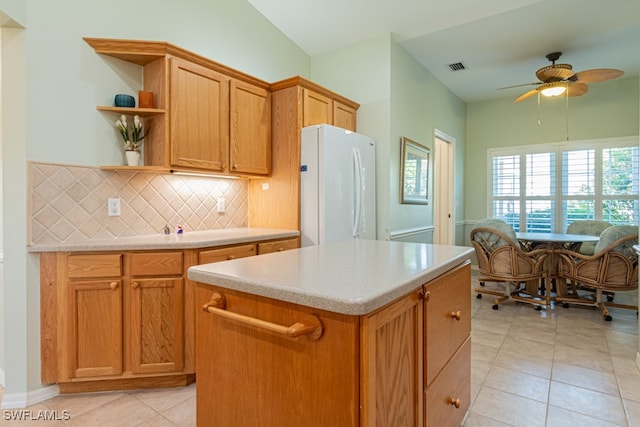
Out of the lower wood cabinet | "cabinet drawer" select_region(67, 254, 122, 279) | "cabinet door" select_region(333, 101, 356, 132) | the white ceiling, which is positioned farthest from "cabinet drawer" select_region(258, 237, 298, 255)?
the white ceiling

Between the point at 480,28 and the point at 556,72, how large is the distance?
940mm

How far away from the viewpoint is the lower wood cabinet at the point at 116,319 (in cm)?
203

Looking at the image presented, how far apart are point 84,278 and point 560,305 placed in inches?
178

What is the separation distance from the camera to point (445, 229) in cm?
540

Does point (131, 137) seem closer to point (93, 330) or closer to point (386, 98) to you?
point (93, 330)

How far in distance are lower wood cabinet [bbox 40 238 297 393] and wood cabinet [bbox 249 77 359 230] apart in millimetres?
1113

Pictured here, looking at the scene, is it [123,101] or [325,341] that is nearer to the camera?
[325,341]

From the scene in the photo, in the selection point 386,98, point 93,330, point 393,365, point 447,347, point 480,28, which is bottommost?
point 93,330

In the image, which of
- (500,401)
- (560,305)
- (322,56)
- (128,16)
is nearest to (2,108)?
(128,16)

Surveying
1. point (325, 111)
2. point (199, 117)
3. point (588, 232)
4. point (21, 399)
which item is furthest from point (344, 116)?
point (588, 232)

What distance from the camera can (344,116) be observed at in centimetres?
367

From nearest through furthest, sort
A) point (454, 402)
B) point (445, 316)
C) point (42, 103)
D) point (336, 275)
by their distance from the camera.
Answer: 1. point (336, 275)
2. point (445, 316)
3. point (454, 402)
4. point (42, 103)

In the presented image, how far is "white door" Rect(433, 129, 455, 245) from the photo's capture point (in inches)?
212

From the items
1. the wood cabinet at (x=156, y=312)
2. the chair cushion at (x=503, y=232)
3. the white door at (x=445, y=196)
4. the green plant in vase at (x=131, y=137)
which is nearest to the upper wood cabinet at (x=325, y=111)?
the green plant in vase at (x=131, y=137)
